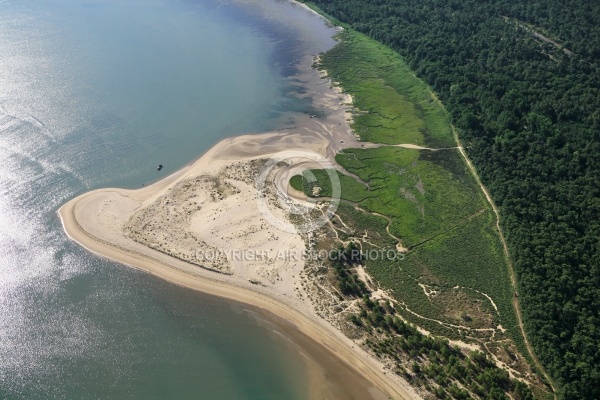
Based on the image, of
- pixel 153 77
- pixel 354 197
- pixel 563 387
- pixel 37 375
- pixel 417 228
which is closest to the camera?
pixel 563 387

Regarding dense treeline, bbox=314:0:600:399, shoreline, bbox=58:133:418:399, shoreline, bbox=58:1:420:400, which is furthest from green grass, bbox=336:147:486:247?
shoreline, bbox=58:133:418:399

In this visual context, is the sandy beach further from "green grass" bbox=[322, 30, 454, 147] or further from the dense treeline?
the dense treeline

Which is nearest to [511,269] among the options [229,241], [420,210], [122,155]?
[420,210]


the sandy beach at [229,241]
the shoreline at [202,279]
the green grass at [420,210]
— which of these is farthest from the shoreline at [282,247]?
the green grass at [420,210]

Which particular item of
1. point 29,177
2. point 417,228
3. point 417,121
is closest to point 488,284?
point 417,228

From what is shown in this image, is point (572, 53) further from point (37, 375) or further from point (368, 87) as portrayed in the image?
point (37, 375)

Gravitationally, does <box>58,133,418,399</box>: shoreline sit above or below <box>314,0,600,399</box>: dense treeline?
below
